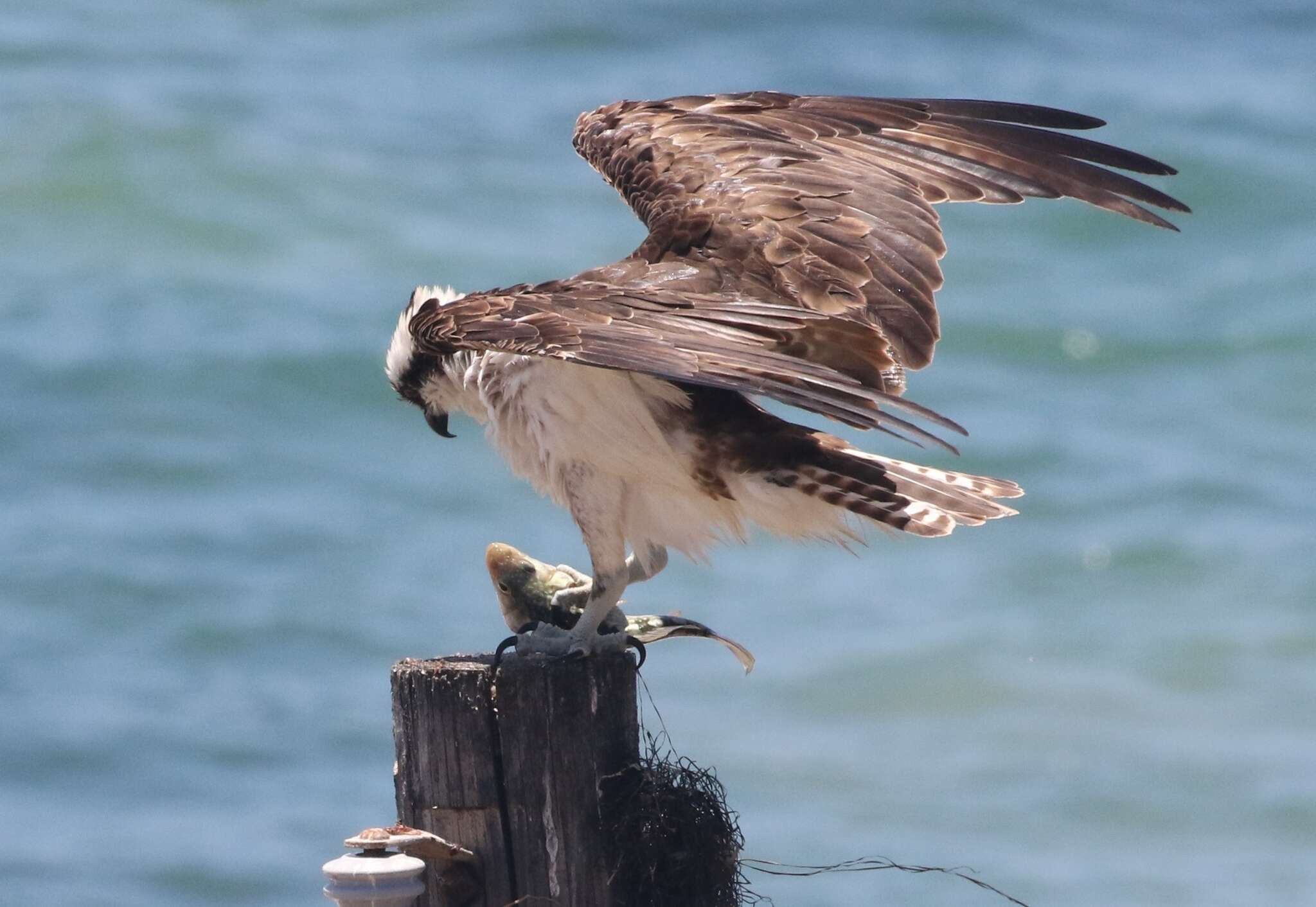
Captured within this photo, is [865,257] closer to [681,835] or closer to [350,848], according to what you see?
[681,835]

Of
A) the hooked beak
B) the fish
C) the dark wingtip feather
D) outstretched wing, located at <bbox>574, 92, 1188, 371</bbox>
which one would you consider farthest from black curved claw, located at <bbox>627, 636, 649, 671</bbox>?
the dark wingtip feather

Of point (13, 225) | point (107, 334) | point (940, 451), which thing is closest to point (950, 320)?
point (940, 451)

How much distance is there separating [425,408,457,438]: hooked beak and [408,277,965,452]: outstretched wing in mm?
811

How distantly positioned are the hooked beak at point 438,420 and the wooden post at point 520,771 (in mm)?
1717

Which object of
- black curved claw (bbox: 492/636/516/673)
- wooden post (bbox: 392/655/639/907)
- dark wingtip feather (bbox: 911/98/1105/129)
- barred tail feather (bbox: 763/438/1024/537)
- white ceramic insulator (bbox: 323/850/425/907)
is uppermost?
dark wingtip feather (bbox: 911/98/1105/129)

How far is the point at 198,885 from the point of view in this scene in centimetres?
1084

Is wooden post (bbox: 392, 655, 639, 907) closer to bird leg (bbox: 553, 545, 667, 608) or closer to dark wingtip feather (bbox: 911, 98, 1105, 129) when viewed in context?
bird leg (bbox: 553, 545, 667, 608)

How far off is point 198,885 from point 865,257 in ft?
21.5

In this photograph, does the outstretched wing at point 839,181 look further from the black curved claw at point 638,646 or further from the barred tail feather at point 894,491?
the black curved claw at point 638,646

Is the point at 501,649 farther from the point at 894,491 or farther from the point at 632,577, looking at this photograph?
the point at 894,491

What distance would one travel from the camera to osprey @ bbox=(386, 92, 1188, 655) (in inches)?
195

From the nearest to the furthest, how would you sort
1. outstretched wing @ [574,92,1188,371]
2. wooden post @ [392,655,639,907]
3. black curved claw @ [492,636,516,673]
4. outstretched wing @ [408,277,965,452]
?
outstretched wing @ [408,277,965,452] < wooden post @ [392,655,639,907] < black curved claw @ [492,636,516,673] < outstretched wing @ [574,92,1188,371]

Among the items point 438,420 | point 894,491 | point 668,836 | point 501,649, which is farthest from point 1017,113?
point 668,836

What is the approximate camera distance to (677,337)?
15.8 feet
